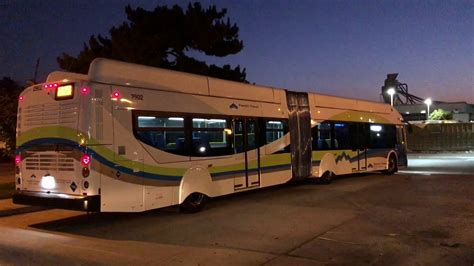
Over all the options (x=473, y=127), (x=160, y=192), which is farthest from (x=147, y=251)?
(x=473, y=127)

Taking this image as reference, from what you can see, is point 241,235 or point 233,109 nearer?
point 241,235

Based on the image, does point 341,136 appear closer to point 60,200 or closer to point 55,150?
point 55,150

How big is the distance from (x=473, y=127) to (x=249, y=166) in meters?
41.6

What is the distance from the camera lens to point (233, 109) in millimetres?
13305

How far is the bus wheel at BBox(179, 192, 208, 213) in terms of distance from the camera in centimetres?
1173

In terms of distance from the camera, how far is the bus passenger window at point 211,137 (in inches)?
466

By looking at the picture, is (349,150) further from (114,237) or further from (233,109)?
(114,237)

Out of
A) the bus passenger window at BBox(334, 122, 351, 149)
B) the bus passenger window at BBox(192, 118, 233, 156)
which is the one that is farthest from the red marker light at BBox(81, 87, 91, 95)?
the bus passenger window at BBox(334, 122, 351, 149)

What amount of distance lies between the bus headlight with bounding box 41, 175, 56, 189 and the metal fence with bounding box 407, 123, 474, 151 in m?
43.1

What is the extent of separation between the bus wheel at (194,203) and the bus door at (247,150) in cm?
130

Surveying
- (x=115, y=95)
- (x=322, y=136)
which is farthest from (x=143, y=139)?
(x=322, y=136)

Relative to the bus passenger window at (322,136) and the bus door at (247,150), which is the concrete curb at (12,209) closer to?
the bus door at (247,150)

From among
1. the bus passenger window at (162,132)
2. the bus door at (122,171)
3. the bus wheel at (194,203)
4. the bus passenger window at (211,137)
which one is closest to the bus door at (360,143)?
the bus passenger window at (211,137)

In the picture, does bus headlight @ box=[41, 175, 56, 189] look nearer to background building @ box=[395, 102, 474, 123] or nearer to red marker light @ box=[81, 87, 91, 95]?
red marker light @ box=[81, 87, 91, 95]
